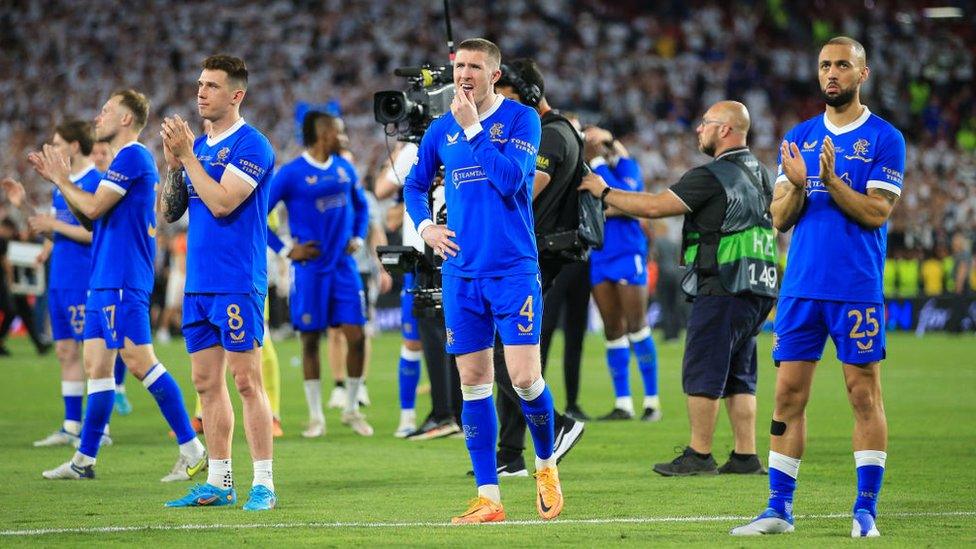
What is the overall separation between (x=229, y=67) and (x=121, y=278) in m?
2.06

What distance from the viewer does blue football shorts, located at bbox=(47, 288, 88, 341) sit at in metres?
11.3

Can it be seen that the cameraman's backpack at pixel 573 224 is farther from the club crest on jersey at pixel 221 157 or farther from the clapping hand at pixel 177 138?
the clapping hand at pixel 177 138

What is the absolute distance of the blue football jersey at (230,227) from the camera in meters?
7.96

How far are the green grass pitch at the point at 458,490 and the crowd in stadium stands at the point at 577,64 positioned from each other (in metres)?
18.4

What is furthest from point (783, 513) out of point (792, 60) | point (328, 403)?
point (792, 60)

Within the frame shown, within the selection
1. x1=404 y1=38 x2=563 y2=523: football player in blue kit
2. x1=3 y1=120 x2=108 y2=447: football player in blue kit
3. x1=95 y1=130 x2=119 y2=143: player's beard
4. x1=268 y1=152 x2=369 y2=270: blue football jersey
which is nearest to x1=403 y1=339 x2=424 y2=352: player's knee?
x1=268 y1=152 x2=369 y2=270: blue football jersey

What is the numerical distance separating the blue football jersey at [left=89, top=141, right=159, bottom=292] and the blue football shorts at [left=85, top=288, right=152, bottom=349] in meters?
0.05

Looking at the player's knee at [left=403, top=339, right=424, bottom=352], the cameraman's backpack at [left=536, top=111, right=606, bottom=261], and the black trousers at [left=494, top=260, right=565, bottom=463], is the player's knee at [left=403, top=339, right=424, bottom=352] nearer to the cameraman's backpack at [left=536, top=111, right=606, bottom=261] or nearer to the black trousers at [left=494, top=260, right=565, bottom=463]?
the black trousers at [left=494, top=260, right=565, bottom=463]

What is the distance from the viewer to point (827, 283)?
22.9 ft

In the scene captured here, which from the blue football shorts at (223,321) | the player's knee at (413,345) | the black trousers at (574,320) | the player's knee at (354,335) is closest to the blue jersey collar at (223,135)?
the blue football shorts at (223,321)

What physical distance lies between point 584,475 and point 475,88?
10.7 feet

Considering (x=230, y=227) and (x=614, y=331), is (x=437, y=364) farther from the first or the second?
(x=230, y=227)

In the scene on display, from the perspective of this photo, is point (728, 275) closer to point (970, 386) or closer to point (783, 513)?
point (783, 513)

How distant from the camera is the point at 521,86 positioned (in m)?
9.16
